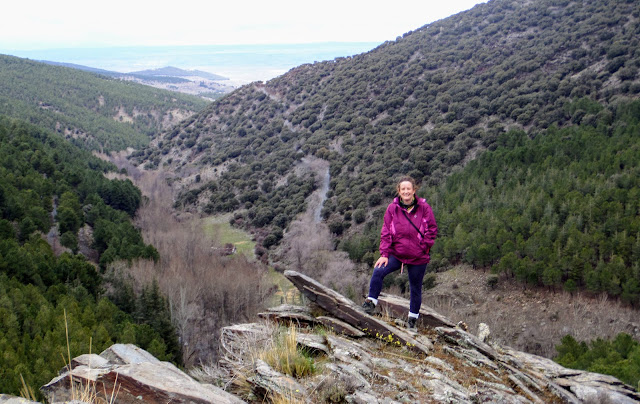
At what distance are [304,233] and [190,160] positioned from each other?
130 ft

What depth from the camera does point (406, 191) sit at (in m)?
8.26

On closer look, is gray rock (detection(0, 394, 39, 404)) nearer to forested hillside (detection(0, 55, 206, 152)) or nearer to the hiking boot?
the hiking boot

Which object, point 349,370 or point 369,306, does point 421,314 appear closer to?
point 369,306

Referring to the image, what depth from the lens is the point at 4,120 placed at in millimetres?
59406

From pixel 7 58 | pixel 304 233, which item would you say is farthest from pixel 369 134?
pixel 7 58

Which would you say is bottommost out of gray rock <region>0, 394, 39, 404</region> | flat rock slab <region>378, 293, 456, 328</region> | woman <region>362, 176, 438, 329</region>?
flat rock slab <region>378, 293, 456, 328</region>

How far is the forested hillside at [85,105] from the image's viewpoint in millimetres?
92312

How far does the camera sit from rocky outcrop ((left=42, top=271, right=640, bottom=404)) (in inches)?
228

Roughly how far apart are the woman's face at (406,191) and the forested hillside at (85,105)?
92.0 metres

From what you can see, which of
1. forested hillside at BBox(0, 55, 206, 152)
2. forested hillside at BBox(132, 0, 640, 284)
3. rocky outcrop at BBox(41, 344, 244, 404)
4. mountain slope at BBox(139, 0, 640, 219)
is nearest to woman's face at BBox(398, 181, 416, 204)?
rocky outcrop at BBox(41, 344, 244, 404)

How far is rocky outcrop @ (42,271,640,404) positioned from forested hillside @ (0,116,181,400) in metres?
1.51

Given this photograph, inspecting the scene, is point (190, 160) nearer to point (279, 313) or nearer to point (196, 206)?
point (196, 206)

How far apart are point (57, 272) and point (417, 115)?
1861 inches

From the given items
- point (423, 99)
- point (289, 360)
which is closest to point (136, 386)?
point (289, 360)
